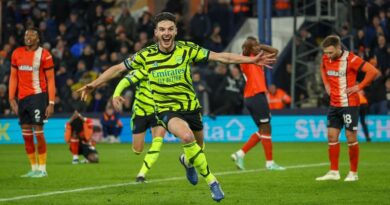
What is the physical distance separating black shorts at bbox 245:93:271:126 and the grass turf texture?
0.89m

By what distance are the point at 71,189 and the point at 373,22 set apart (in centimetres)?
1790

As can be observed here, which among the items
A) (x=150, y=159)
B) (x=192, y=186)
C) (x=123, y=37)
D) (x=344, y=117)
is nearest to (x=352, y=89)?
(x=344, y=117)

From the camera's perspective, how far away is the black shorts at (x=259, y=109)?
64.4 feet

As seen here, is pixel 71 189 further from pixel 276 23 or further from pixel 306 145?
pixel 276 23

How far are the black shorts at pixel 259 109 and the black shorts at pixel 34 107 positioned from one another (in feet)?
12.8

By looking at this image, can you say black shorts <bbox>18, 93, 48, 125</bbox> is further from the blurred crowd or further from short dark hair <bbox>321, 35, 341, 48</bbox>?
the blurred crowd

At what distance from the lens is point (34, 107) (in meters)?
17.8

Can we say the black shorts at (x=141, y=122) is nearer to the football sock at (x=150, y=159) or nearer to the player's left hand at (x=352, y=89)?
the football sock at (x=150, y=159)

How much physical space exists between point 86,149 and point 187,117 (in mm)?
8683

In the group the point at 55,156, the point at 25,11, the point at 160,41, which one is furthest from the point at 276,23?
the point at 160,41

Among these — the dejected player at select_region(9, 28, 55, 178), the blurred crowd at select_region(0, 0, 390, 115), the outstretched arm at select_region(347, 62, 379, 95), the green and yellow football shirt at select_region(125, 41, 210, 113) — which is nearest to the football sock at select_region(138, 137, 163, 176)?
the dejected player at select_region(9, 28, 55, 178)

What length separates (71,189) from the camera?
15188mm

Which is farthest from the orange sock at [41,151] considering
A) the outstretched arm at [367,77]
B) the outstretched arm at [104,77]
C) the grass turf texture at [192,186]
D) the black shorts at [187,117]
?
the outstretched arm at [367,77]

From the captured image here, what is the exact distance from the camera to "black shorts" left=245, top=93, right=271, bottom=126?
1962cm
